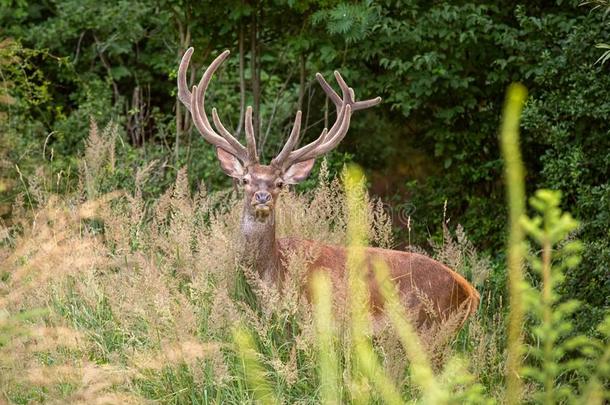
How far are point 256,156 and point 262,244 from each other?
22.1 inches

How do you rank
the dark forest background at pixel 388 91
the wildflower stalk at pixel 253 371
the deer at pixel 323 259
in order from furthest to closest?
the dark forest background at pixel 388 91 → the deer at pixel 323 259 → the wildflower stalk at pixel 253 371

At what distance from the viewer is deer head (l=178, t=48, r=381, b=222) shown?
6316 mm

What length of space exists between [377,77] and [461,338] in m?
3.68

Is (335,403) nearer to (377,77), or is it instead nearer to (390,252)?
(390,252)

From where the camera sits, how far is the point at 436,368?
17.7 ft

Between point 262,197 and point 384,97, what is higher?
point 384,97

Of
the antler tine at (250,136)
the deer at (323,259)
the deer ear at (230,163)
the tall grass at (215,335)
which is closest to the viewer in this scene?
the tall grass at (215,335)

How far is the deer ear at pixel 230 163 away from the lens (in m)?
6.64

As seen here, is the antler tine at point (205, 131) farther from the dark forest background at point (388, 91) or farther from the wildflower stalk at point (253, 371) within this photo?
the wildflower stalk at point (253, 371)

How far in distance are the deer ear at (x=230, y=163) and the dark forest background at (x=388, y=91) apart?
122 cm

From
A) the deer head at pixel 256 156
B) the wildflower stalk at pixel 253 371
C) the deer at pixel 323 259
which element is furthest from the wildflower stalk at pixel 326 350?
the deer head at pixel 256 156

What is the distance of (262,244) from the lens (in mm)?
6324

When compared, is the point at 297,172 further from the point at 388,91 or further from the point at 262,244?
the point at 388,91

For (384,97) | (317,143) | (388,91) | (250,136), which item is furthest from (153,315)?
(384,97)
